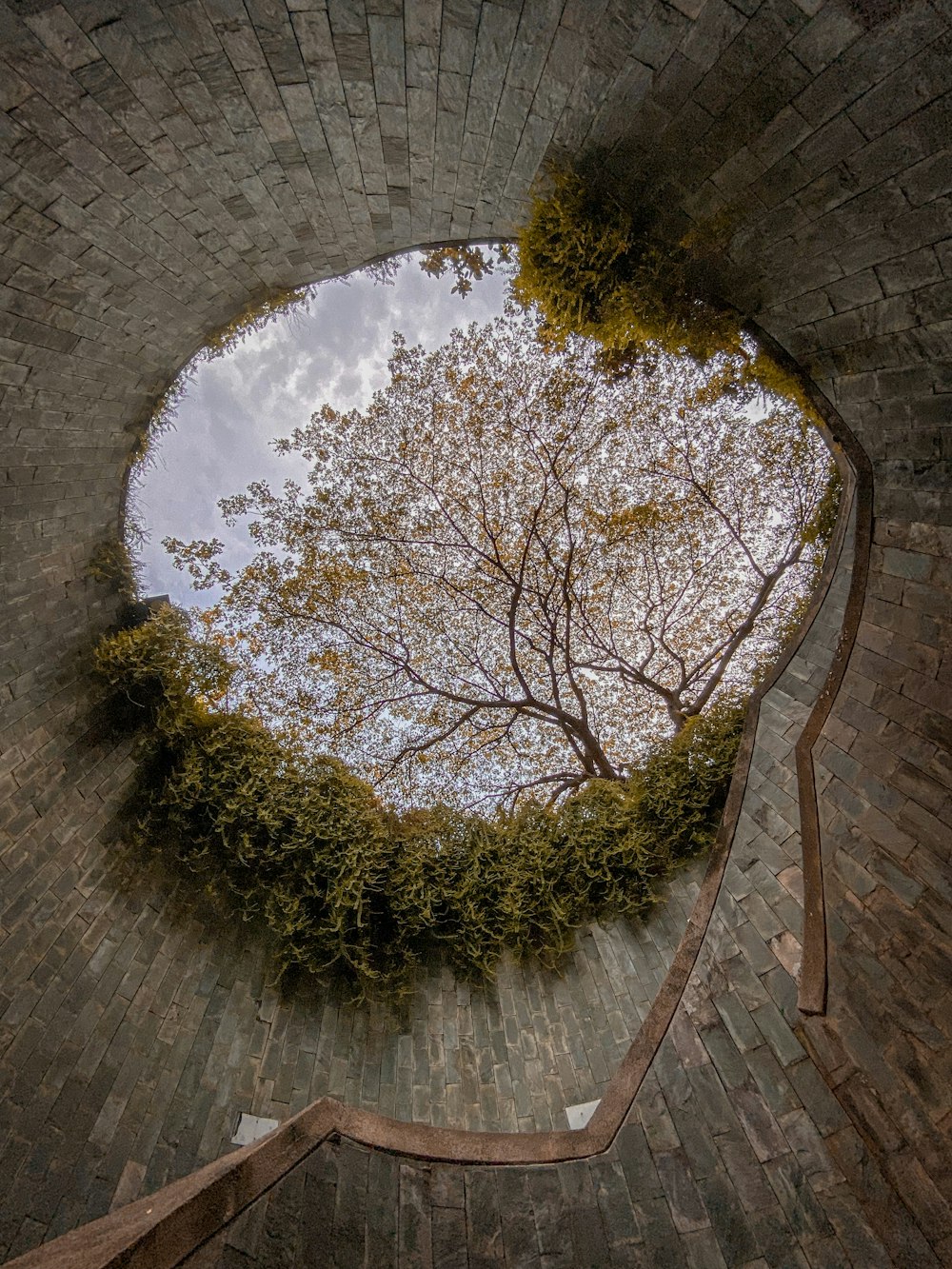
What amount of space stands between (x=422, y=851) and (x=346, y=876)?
856 mm

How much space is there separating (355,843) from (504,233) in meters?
5.76

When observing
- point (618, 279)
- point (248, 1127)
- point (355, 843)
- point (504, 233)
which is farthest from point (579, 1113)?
point (504, 233)

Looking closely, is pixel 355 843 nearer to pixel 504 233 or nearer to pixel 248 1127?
pixel 248 1127

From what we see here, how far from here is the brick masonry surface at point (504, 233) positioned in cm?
274

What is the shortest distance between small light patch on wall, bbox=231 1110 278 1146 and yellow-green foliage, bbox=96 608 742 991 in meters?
1.21

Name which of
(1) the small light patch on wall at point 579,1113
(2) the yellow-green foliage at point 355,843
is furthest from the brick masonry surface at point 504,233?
(2) the yellow-green foliage at point 355,843

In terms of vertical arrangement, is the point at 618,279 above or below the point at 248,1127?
above

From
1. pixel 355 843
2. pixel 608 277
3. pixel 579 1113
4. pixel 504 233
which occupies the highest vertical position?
pixel 504 233

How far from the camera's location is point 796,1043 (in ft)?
11.4

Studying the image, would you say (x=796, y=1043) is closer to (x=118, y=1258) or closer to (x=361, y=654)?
(x=118, y=1258)

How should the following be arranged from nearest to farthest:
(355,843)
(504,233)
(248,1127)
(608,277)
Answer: (608,277)
(504,233)
(248,1127)
(355,843)

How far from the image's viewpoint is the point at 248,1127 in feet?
15.8

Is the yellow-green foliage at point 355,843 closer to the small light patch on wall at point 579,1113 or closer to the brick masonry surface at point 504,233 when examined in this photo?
the brick masonry surface at point 504,233

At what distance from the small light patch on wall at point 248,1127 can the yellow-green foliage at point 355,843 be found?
1.21 meters
